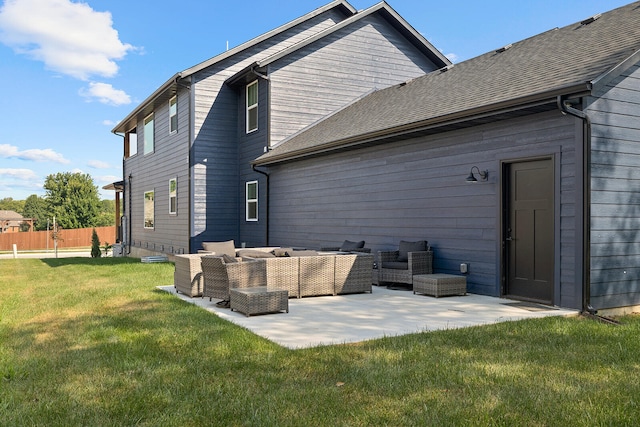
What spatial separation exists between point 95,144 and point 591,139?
112 feet

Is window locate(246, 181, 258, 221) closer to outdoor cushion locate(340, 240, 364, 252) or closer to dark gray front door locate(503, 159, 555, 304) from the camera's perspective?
outdoor cushion locate(340, 240, 364, 252)

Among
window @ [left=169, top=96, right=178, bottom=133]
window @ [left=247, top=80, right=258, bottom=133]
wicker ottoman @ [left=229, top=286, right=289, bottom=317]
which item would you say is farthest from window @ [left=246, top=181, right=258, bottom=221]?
wicker ottoman @ [left=229, top=286, right=289, bottom=317]

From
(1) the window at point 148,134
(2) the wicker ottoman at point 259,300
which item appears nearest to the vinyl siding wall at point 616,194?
(2) the wicker ottoman at point 259,300

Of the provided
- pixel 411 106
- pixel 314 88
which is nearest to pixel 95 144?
pixel 314 88

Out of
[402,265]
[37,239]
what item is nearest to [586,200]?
[402,265]

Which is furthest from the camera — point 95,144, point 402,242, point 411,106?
point 95,144

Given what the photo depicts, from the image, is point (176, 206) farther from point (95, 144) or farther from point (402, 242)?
point (95, 144)

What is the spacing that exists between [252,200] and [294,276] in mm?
7508

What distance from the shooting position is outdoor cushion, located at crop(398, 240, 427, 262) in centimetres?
954

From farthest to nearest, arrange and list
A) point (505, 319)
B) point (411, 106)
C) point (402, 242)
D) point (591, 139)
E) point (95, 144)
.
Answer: point (95, 144) < point (411, 106) < point (402, 242) < point (591, 139) < point (505, 319)

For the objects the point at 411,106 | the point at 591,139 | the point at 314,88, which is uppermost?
the point at 314,88

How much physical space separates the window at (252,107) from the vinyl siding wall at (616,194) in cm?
982

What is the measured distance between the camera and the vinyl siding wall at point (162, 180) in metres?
15.9

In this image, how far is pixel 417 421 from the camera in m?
3.20
